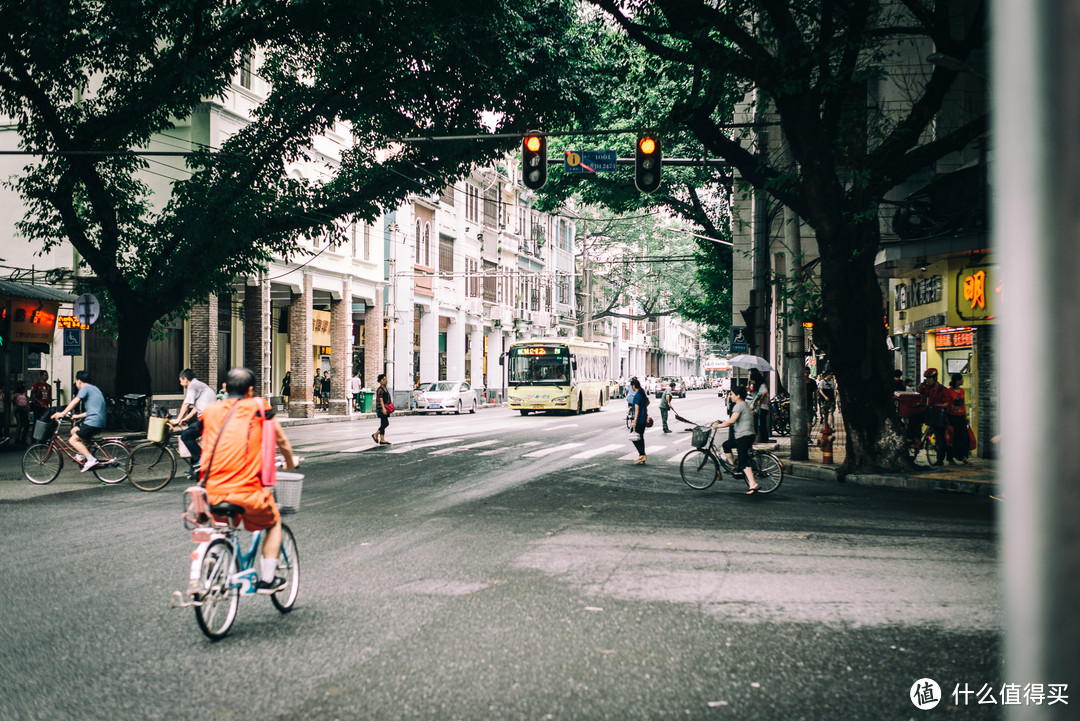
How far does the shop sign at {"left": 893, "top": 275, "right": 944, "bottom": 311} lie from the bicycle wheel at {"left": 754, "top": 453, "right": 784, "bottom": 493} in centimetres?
768

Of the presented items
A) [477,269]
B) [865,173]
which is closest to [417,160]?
[865,173]

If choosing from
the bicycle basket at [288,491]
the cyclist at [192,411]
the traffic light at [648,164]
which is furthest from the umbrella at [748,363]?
the bicycle basket at [288,491]

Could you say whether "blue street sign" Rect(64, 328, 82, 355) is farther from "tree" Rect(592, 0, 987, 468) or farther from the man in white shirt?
the man in white shirt

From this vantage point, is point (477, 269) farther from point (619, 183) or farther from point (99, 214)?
point (99, 214)

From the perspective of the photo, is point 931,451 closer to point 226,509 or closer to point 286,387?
point 226,509

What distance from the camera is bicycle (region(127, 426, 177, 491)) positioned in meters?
14.8

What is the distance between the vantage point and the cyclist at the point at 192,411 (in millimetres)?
14492

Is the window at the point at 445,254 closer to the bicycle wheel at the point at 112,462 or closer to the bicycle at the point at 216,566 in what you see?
the bicycle wheel at the point at 112,462

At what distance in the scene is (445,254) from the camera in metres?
52.8

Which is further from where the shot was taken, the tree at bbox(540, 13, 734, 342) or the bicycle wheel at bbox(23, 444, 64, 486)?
the tree at bbox(540, 13, 734, 342)

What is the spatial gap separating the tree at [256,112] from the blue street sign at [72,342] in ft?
4.52

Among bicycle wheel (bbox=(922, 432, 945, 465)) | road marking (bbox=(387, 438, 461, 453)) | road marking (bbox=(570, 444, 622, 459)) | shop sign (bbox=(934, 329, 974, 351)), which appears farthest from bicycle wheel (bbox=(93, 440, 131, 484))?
shop sign (bbox=(934, 329, 974, 351))

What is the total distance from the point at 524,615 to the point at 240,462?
2.20 m

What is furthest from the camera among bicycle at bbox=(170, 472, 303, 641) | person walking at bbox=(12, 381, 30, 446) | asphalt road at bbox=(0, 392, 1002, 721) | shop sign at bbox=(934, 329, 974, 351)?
shop sign at bbox=(934, 329, 974, 351)
